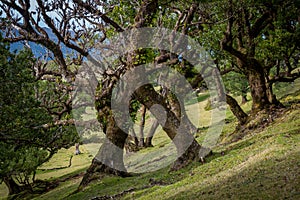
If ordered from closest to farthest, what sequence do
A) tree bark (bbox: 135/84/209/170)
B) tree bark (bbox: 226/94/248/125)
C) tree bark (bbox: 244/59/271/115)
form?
tree bark (bbox: 135/84/209/170)
tree bark (bbox: 244/59/271/115)
tree bark (bbox: 226/94/248/125)

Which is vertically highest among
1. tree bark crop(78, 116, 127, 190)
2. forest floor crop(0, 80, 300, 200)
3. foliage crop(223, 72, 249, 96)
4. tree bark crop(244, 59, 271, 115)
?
foliage crop(223, 72, 249, 96)

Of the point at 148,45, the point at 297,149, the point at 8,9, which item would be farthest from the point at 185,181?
the point at 8,9

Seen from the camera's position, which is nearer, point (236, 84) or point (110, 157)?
point (110, 157)

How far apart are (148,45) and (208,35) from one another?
8540mm

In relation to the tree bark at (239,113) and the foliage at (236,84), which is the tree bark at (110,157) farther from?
the foliage at (236,84)

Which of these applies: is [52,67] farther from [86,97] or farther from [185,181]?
[185,181]

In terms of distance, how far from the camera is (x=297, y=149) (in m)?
13.1

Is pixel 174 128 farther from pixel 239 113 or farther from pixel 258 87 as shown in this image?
pixel 239 113

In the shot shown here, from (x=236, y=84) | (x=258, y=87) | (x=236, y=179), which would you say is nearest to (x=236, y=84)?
(x=236, y=84)

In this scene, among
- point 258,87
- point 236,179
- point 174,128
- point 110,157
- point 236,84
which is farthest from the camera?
point 236,84

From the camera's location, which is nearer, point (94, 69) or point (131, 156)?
point (94, 69)

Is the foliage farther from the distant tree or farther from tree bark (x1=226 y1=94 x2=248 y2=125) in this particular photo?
tree bark (x1=226 y1=94 x2=248 y2=125)

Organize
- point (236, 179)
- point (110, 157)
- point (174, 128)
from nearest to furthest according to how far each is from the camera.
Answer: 1. point (236, 179)
2. point (174, 128)
3. point (110, 157)

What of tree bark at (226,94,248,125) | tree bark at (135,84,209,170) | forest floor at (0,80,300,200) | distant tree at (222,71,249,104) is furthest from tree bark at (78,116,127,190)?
distant tree at (222,71,249,104)
